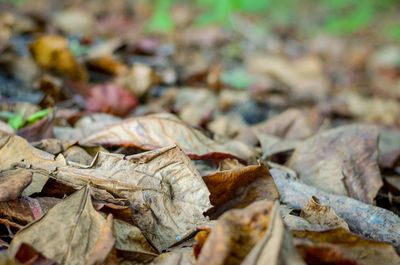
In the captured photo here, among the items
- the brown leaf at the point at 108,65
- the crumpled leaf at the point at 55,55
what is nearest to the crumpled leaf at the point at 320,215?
the crumpled leaf at the point at 55,55

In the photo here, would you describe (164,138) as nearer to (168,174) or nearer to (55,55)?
(168,174)

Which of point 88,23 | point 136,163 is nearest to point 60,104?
point 136,163

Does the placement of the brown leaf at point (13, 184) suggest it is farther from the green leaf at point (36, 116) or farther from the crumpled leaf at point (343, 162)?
the crumpled leaf at point (343, 162)

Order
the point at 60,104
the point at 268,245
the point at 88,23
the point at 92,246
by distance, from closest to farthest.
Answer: the point at 268,245 < the point at 92,246 < the point at 60,104 < the point at 88,23

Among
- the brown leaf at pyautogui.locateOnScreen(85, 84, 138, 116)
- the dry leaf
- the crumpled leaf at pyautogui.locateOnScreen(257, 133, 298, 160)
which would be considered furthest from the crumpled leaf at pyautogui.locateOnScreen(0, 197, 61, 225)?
the brown leaf at pyautogui.locateOnScreen(85, 84, 138, 116)

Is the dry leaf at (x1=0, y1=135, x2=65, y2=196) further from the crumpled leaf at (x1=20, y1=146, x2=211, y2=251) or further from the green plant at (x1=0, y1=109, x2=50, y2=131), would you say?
the green plant at (x1=0, y1=109, x2=50, y2=131)

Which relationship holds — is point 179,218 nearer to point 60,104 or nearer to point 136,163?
point 136,163
